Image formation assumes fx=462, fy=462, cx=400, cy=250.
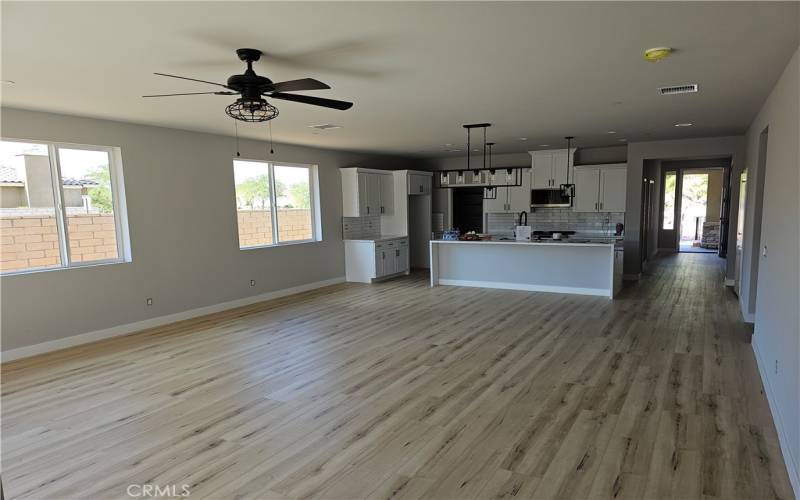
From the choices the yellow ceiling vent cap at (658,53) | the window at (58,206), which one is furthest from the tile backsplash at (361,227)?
the yellow ceiling vent cap at (658,53)

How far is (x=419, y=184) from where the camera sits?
33.2 feet

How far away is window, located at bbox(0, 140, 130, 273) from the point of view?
15.6 ft

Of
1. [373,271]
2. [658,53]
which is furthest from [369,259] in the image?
[658,53]

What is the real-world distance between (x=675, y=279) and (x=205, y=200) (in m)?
8.21

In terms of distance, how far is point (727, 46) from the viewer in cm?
305

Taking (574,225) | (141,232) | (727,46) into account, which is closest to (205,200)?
(141,232)

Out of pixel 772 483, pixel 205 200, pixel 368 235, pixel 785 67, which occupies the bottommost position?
pixel 772 483

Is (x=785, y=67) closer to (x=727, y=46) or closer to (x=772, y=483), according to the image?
(x=727, y=46)

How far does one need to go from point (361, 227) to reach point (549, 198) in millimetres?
3872

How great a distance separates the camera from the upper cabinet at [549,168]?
29.8 ft

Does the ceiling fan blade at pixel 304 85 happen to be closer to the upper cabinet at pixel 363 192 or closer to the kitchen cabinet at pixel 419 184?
the upper cabinet at pixel 363 192

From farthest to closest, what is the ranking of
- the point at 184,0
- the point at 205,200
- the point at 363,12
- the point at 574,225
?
1. the point at 574,225
2. the point at 205,200
3. the point at 363,12
4. the point at 184,0

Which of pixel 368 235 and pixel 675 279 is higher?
pixel 368 235

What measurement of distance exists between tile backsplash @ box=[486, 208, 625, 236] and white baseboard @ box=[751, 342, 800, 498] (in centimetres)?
555
